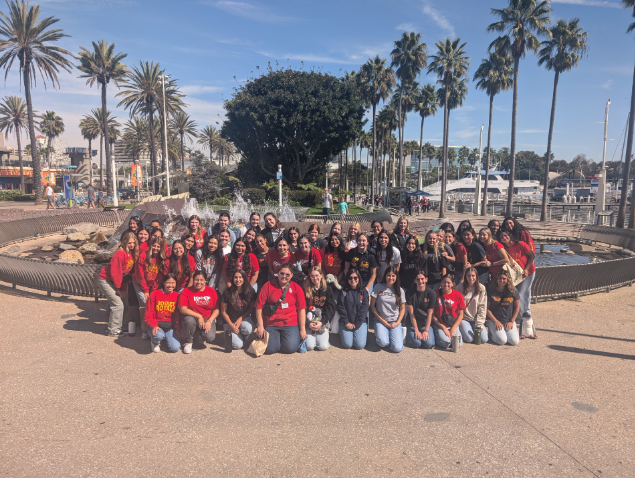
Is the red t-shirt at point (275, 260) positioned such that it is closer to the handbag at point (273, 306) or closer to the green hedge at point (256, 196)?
the handbag at point (273, 306)

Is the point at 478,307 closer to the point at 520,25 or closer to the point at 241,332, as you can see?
the point at 241,332

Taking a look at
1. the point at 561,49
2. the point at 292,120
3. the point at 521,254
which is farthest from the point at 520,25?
the point at 521,254

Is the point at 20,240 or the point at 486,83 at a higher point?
the point at 486,83

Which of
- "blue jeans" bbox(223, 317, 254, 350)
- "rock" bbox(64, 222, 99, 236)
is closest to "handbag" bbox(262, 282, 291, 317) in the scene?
"blue jeans" bbox(223, 317, 254, 350)

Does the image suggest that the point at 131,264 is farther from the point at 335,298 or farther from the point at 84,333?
the point at 335,298

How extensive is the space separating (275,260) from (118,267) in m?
2.34

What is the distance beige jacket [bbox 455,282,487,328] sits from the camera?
6.41 m

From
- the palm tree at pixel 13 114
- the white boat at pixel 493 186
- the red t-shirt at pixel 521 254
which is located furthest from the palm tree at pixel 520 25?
the palm tree at pixel 13 114

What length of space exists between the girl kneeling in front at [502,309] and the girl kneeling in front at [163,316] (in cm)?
456

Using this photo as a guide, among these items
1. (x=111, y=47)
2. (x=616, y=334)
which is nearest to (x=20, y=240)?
(x=616, y=334)

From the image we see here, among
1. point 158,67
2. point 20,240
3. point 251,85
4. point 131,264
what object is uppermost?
point 158,67

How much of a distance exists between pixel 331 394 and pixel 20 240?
17676 mm

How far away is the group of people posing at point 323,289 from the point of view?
6070 millimetres

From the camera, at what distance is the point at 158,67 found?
53.2 meters
